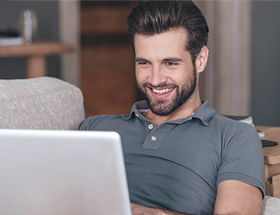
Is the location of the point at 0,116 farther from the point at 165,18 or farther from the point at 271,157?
the point at 271,157

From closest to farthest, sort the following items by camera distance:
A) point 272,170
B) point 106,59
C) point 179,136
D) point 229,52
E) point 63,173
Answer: point 63,173
point 179,136
point 272,170
point 229,52
point 106,59

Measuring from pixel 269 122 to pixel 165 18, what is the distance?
249 centimetres

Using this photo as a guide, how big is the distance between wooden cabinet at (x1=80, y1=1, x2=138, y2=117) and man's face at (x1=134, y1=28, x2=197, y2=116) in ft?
12.4

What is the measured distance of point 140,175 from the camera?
4.66 feet

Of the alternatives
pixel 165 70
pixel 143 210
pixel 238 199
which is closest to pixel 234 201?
pixel 238 199

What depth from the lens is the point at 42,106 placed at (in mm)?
1517

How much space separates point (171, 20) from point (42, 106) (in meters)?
0.51

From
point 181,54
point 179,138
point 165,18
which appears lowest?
point 179,138

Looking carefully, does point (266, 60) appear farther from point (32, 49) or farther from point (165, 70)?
point (165, 70)

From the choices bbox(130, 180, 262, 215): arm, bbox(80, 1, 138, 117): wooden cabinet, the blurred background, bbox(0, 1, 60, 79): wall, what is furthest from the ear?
bbox(80, 1, 138, 117): wooden cabinet

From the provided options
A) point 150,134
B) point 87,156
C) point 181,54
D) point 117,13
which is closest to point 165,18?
point 181,54

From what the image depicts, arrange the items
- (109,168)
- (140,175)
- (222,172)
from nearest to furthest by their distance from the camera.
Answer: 1. (109,168)
2. (222,172)
3. (140,175)

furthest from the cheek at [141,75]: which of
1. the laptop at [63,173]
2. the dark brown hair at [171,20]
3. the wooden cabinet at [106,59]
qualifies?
the wooden cabinet at [106,59]

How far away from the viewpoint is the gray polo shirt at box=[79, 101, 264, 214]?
131cm
